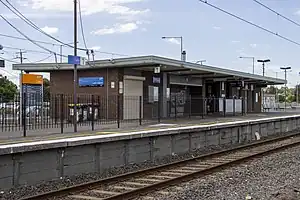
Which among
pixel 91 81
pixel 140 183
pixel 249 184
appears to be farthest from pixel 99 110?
pixel 249 184

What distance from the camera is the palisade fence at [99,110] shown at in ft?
61.1

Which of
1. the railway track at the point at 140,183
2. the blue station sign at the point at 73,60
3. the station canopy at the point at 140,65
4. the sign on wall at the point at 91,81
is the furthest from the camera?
the sign on wall at the point at 91,81

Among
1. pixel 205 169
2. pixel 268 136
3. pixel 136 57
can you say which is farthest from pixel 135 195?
pixel 136 57

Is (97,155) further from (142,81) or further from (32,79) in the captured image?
(142,81)

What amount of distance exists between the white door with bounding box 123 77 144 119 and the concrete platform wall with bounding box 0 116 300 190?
10.4 meters

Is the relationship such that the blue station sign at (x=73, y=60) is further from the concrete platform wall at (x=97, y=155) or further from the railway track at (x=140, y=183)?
the railway track at (x=140, y=183)

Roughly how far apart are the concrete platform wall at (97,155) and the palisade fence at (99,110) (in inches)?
236

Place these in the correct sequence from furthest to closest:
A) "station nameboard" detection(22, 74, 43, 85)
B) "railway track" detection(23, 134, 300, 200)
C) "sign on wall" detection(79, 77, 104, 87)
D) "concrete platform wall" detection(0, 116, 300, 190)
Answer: "sign on wall" detection(79, 77, 104, 87)
"station nameboard" detection(22, 74, 43, 85)
"concrete platform wall" detection(0, 116, 300, 190)
"railway track" detection(23, 134, 300, 200)

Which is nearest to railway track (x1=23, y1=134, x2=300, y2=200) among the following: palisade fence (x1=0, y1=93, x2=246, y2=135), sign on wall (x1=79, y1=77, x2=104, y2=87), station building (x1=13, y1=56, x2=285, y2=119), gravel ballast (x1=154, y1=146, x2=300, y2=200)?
gravel ballast (x1=154, y1=146, x2=300, y2=200)

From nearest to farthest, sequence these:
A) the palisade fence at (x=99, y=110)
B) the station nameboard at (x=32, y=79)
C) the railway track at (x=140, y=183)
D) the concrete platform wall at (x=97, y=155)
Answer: the railway track at (x=140, y=183), the concrete platform wall at (x=97, y=155), the palisade fence at (x=99, y=110), the station nameboard at (x=32, y=79)

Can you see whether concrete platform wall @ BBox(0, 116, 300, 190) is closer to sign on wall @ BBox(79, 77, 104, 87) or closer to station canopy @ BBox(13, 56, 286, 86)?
station canopy @ BBox(13, 56, 286, 86)

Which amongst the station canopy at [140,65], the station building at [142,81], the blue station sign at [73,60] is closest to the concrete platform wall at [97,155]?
the blue station sign at [73,60]

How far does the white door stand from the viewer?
2847 cm

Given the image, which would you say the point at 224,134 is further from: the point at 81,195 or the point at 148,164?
the point at 81,195
